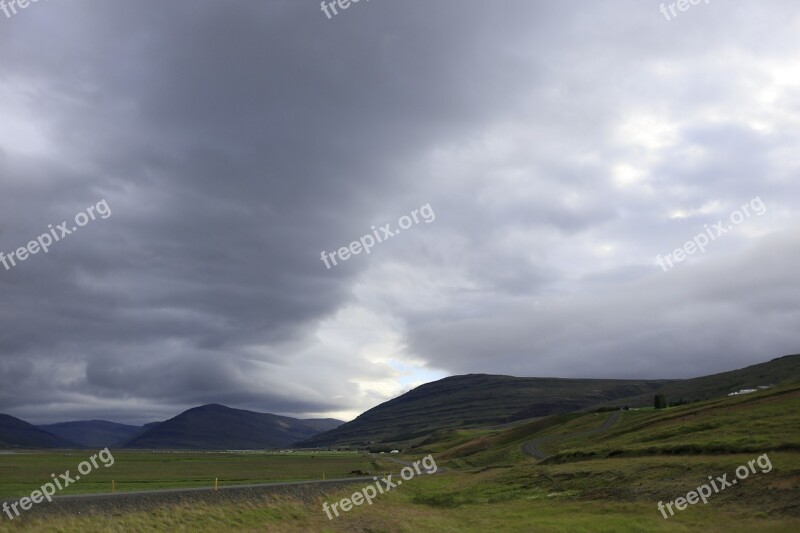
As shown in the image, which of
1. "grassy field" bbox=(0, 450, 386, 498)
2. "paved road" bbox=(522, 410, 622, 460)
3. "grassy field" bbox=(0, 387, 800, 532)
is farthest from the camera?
"paved road" bbox=(522, 410, 622, 460)

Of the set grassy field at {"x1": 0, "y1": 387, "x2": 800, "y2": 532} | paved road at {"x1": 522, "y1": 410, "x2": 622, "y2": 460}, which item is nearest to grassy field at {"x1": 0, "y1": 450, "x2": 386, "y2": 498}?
grassy field at {"x1": 0, "y1": 387, "x2": 800, "y2": 532}

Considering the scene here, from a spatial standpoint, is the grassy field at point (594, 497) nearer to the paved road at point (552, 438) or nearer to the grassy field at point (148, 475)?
the grassy field at point (148, 475)

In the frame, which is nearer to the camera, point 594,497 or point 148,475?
point 594,497

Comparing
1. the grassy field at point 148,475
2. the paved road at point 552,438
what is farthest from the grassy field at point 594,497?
the paved road at point 552,438

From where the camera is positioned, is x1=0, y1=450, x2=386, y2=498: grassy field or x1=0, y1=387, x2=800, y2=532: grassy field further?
x1=0, y1=450, x2=386, y2=498: grassy field

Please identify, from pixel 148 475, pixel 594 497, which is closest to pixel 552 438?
pixel 594 497

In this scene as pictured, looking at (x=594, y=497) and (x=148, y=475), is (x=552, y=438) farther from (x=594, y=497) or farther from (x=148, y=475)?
(x=148, y=475)

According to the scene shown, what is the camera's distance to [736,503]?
4003cm

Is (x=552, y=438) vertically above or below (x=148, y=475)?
below

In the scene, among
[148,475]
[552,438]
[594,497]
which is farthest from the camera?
[552,438]

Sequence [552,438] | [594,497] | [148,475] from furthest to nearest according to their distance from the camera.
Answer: [552,438] < [148,475] < [594,497]

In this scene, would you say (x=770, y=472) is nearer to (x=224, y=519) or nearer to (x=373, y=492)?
(x=373, y=492)

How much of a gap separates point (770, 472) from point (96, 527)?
1987 inches

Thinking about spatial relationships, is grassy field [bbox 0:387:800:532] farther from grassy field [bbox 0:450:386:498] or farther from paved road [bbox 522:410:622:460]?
paved road [bbox 522:410:622:460]
